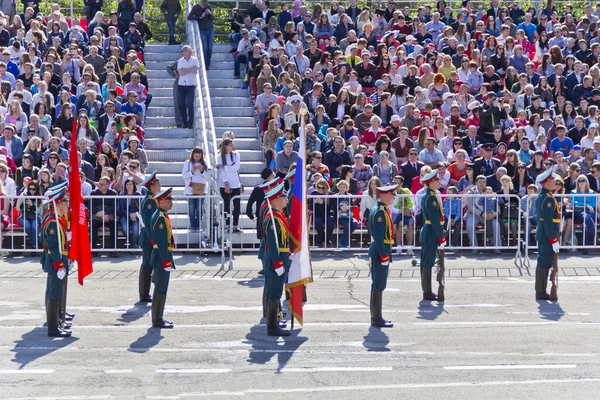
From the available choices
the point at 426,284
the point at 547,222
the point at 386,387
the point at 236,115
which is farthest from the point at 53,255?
the point at 236,115

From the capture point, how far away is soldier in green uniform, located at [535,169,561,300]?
16.4 meters

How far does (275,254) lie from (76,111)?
32.4 ft

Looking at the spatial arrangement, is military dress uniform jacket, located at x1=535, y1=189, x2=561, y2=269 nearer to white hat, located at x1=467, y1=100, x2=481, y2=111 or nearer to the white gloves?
the white gloves

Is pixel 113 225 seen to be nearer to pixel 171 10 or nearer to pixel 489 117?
pixel 489 117

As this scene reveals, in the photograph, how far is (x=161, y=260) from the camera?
48.9ft

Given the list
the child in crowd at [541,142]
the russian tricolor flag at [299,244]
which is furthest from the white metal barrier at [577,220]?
the russian tricolor flag at [299,244]

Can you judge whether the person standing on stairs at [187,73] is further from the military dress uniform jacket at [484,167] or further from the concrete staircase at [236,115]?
the military dress uniform jacket at [484,167]

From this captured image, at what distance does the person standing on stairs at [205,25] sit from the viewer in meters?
26.1

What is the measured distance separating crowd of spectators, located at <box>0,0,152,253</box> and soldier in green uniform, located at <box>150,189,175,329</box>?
3.89 meters

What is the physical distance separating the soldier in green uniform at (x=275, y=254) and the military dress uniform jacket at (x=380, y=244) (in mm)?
1137

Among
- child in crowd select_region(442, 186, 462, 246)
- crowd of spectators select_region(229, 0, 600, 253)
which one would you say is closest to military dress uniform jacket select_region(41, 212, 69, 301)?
crowd of spectators select_region(229, 0, 600, 253)

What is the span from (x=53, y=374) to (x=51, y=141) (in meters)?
9.23

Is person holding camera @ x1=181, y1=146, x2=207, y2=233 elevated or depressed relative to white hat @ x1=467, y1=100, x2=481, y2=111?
depressed

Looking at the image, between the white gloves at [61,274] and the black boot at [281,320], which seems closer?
the white gloves at [61,274]
